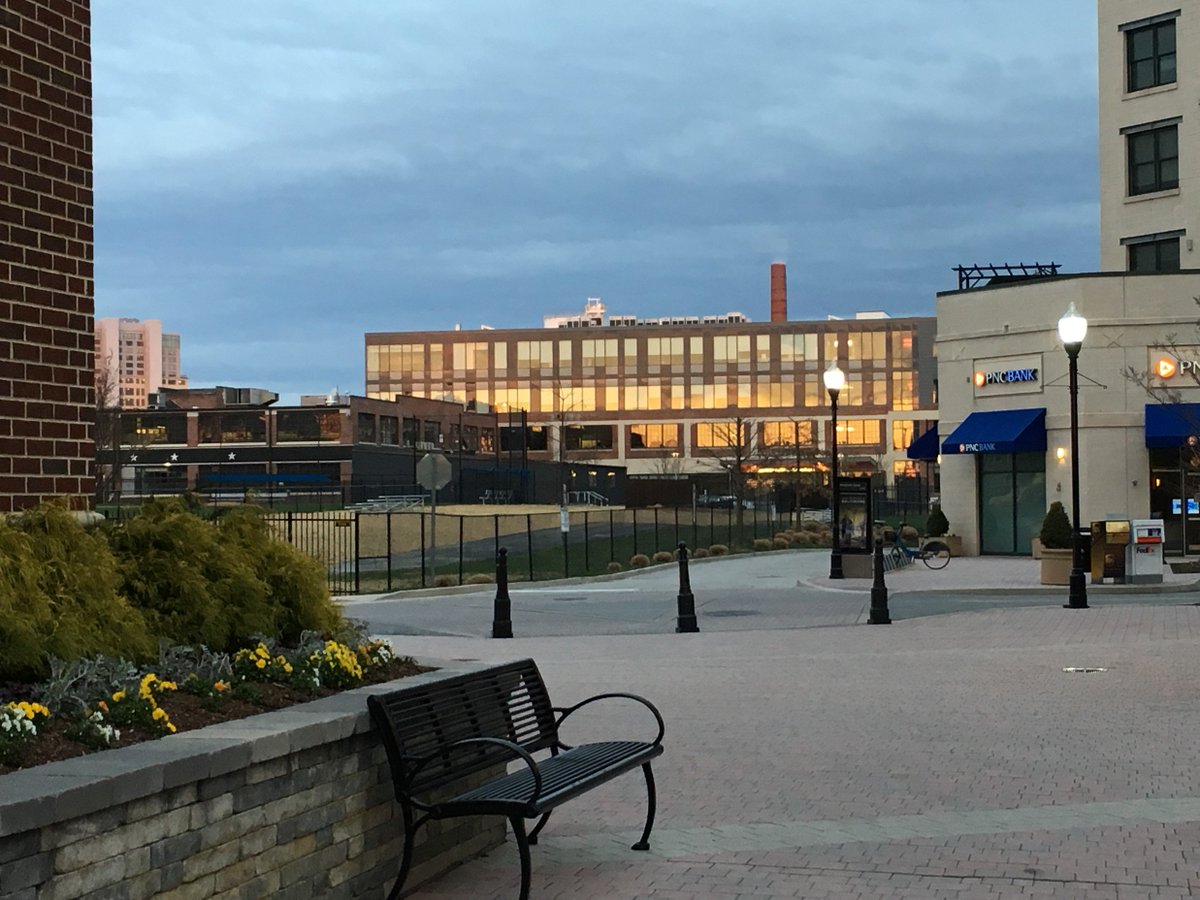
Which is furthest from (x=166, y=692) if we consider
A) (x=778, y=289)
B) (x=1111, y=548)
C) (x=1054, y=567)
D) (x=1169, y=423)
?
(x=778, y=289)

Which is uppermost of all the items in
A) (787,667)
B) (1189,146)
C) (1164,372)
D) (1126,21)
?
(1126,21)

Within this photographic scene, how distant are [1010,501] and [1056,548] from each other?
12.5 m

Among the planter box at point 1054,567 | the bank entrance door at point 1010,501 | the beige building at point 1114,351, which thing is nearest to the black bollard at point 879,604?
the planter box at point 1054,567

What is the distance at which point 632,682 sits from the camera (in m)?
15.5

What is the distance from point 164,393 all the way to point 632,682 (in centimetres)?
8863

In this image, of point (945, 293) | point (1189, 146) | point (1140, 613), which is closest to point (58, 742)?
point (1140, 613)

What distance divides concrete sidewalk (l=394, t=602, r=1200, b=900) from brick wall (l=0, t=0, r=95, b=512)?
3.03 meters

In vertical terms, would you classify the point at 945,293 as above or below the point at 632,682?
above

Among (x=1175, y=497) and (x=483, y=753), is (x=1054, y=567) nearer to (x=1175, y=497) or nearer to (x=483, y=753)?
(x=1175, y=497)

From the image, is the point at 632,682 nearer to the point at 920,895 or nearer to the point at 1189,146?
the point at 920,895

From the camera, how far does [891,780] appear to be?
32.2ft

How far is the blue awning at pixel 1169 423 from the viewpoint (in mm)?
38500

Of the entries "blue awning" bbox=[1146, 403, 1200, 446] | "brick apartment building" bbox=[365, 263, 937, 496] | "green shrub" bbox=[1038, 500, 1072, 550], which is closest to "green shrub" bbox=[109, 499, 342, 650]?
"green shrub" bbox=[1038, 500, 1072, 550]

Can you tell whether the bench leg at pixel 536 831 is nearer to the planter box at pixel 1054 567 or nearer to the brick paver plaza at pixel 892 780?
the brick paver plaza at pixel 892 780
